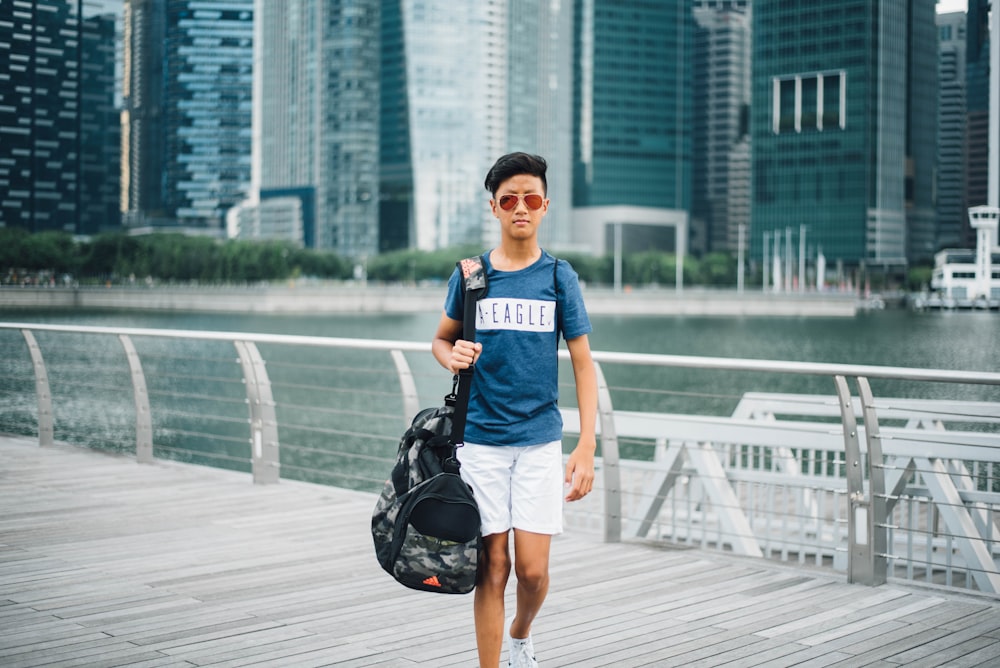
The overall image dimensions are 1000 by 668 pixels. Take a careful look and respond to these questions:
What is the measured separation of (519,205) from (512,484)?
1.02 meters

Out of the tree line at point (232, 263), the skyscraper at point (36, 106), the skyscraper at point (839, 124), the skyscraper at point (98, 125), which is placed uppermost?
the skyscraper at point (839, 124)

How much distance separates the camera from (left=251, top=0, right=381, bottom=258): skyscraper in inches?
6964

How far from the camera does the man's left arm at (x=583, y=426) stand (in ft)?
13.3

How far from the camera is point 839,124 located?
153 meters

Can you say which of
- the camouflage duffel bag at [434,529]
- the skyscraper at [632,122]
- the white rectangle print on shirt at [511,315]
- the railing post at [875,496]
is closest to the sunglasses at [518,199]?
the white rectangle print on shirt at [511,315]

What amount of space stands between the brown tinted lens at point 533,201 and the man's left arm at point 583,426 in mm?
514

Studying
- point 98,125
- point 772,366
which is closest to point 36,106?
point 98,125

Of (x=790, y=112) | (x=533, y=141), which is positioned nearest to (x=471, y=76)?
(x=533, y=141)

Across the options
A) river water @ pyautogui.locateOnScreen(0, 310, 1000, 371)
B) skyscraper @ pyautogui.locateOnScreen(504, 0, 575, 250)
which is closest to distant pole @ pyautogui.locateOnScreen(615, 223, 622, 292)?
skyscraper @ pyautogui.locateOnScreen(504, 0, 575, 250)

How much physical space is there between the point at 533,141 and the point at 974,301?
2980 inches

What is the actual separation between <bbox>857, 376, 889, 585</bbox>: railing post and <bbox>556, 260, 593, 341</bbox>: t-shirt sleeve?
2.77m

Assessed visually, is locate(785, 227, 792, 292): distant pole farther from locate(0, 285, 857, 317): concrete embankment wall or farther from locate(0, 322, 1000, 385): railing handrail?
locate(0, 322, 1000, 385): railing handrail

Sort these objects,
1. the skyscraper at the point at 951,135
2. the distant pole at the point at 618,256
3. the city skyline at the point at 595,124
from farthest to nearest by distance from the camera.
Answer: the skyscraper at the point at 951,135
the distant pole at the point at 618,256
the city skyline at the point at 595,124

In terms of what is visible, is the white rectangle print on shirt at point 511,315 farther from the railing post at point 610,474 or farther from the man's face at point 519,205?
the railing post at point 610,474
